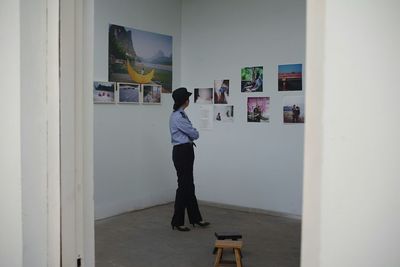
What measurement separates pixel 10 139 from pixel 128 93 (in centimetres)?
395

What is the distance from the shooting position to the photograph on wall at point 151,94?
5.84 meters

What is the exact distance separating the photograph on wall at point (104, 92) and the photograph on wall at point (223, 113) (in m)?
1.57

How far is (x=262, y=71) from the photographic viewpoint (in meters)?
5.68

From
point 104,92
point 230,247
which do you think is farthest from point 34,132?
point 104,92

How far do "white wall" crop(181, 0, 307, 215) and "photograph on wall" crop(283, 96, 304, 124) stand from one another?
7 cm

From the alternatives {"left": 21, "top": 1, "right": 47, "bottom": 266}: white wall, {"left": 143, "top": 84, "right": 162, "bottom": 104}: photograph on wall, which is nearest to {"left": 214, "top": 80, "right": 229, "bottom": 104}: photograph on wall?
{"left": 143, "top": 84, "right": 162, "bottom": 104}: photograph on wall

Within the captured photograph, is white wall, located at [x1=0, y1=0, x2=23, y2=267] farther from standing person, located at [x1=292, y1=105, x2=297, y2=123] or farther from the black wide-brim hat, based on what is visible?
standing person, located at [x1=292, y1=105, x2=297, y2=123]

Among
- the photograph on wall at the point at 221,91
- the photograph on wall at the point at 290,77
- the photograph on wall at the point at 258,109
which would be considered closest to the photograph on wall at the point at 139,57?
the photograph on wall at the point at 221,91

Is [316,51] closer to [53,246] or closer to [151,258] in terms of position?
[53,246]

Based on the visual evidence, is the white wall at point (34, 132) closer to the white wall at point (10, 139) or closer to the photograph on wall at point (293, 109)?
the white wall at point (10, 139)

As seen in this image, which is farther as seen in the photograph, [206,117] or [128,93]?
[206,117]

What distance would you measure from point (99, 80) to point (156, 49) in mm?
1176

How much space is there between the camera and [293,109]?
5.41 metres

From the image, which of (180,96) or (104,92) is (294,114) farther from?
(104,92)
